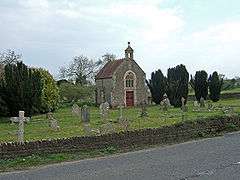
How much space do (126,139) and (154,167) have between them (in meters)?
6.28

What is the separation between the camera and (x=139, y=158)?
14.3 metres

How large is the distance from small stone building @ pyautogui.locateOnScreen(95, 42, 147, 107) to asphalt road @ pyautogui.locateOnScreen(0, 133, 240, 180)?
164 feet

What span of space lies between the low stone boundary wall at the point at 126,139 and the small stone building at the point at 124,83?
42.0m

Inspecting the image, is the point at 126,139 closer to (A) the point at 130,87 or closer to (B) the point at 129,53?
(A) the point at 130,87

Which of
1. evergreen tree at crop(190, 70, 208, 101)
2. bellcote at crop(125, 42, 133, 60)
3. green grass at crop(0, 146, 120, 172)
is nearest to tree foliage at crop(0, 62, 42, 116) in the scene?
green grass at crop(0, 146, 120, 172)

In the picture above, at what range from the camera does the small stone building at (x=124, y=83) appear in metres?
66.2

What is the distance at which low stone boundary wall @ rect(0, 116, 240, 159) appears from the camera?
15.8 meters

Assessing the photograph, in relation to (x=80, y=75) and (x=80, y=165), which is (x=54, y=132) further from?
(x=80, y=75)

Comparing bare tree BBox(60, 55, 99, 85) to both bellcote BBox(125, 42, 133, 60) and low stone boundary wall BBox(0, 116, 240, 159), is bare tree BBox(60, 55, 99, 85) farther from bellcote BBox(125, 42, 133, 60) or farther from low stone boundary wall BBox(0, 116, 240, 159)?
low stone boundary wall BBox(0, 116, 240, 159)

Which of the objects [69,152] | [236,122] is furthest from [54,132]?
[236,122]

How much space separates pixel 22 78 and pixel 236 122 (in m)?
19.1

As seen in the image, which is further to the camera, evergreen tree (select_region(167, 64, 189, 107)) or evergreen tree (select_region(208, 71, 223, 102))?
evergreen tree (select_region(208, 71, 223, 102))

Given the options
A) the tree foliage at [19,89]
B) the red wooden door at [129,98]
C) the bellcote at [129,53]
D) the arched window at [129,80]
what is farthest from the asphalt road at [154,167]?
the bellcote at [129,53]

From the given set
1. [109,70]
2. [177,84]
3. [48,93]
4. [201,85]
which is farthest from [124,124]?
[109,70]
